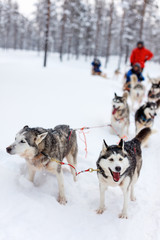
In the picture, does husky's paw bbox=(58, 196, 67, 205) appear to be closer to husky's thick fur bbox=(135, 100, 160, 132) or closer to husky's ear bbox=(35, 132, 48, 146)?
husky's ear bbox=(35, 132, 48, 146)

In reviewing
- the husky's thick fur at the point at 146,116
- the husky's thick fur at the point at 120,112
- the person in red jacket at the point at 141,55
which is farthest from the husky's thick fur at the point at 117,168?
the person in red jacket at the point at 141,55

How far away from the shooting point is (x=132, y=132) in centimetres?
625

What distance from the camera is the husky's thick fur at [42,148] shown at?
2.42m

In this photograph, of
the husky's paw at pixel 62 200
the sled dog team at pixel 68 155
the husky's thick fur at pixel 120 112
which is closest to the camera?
the sled dog team at pixel 68 155

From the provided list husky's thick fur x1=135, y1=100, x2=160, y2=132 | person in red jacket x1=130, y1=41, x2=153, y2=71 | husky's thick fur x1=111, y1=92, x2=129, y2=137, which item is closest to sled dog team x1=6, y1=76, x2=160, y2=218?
husky's thick fur x1=135, y1=100, x2=160, y2=132

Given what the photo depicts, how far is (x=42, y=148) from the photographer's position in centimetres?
258

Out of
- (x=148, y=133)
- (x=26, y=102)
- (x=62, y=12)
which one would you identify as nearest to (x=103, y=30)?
(x=62, y=12)

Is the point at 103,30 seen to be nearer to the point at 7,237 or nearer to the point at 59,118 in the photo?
the point at 59,118

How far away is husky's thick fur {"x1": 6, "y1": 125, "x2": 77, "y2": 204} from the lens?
2418mm

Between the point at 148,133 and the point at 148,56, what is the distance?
7092 mm

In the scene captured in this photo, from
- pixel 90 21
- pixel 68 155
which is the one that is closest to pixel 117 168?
pixel 68 155

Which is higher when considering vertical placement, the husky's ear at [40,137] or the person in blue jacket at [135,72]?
the person in blue jacket at [135,72]

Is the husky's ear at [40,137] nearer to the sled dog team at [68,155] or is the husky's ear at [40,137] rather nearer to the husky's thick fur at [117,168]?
the sled dog team at [68,155]

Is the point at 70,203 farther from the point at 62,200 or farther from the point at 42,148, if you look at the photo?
the point at 42,148
